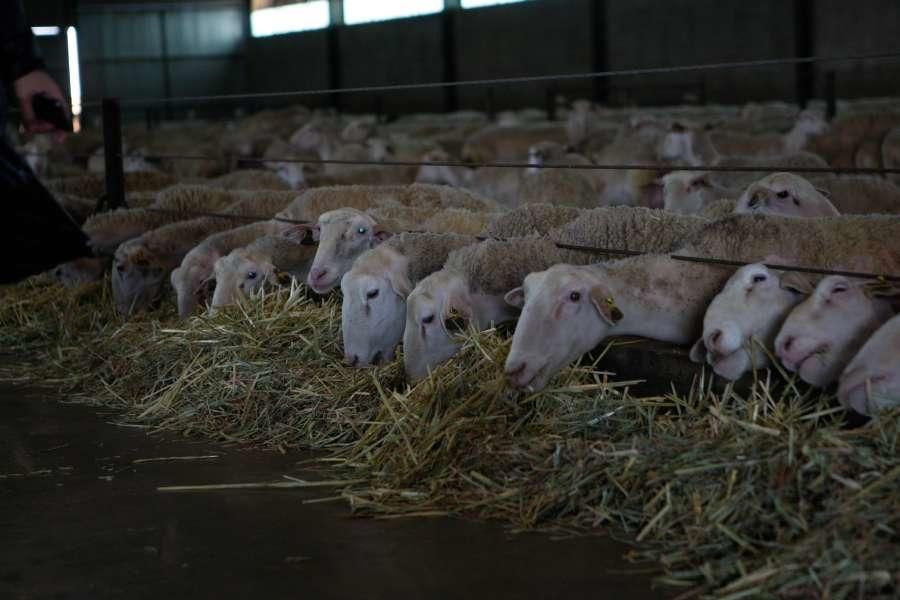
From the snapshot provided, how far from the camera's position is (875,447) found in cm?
371

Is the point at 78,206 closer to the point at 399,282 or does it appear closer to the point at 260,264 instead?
the point at 260,264

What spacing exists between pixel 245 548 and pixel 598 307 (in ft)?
4.95

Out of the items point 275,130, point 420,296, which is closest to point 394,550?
point 420,296

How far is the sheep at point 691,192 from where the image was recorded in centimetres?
811

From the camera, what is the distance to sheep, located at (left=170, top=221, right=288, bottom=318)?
7184 mm

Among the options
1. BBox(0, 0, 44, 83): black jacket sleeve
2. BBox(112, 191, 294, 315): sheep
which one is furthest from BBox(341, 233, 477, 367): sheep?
BBox(0, 0, 44, 83): black jacket sleeve

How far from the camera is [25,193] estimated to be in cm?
384

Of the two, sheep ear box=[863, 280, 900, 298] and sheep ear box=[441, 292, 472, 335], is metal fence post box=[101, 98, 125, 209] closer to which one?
sheep ear box=[441, 292, 472, 335]

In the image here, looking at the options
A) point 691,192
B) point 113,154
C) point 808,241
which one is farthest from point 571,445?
point 113,154

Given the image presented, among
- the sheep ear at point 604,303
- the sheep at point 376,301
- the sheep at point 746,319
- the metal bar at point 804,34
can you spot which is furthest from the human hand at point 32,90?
the metal bar at point 804,34

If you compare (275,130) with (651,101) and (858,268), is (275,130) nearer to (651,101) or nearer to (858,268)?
(651,101)

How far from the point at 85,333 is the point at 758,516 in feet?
16.8

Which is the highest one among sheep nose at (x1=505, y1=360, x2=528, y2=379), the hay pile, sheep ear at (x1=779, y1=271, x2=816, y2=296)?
sheep ear at (x1=779, y1=271, x2=816, y2=296)

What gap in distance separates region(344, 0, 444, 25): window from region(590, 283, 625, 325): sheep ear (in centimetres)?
2670
